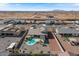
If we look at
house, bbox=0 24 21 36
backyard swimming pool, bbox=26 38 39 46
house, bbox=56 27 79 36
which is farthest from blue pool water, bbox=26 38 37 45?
house, bbox=56 27 79 36

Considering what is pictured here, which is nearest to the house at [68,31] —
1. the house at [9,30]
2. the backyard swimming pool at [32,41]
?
the backyard swimming pool at [32,41]

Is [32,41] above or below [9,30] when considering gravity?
below

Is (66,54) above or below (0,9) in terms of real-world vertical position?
below

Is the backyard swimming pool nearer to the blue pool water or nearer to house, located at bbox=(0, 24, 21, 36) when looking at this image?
the blue pool water

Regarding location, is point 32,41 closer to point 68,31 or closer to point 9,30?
point 9,30

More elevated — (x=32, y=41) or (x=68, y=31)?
(x=68, y=31)

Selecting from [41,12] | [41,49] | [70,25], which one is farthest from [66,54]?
[41,12]

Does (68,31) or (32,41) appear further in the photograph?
(68,31)

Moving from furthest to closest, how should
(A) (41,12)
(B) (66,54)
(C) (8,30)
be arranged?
(C) (8,30), (A) (41,12), (B) (66,54)

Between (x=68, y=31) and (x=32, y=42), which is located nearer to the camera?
(x=32, y=42)

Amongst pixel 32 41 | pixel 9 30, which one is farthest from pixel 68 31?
pixel 9 30

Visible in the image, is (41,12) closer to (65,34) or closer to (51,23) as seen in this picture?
(51,23)
